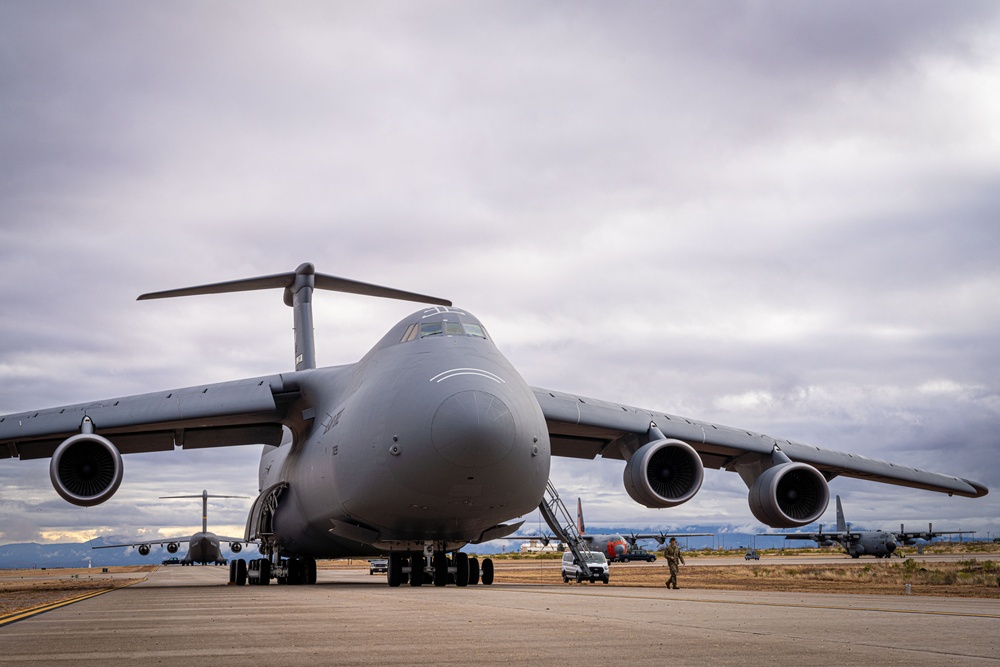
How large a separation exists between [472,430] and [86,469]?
8.11 metres

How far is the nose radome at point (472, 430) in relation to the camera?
13039mm

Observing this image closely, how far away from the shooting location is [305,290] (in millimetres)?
24375

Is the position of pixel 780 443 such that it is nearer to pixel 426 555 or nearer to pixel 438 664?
pixel 426 555

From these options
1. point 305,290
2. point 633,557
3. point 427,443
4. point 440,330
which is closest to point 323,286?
point 305,290

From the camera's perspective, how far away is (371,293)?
24.8 meters

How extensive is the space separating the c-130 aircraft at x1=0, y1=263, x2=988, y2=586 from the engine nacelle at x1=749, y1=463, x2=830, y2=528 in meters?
0.04

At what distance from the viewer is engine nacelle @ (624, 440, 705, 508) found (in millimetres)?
17359

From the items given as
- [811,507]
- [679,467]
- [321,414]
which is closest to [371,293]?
[321,414]

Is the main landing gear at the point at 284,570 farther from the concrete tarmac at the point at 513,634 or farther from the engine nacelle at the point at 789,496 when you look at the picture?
the concrete tarmac at the point at 513,634

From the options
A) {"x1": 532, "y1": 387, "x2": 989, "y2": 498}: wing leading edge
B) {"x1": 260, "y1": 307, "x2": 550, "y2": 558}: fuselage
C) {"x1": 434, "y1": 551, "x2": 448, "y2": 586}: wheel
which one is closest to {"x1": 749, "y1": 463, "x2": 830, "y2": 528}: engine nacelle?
{"x1": 532, "y1": 387, "x2": 989, "y2": 498}: wing leading edge

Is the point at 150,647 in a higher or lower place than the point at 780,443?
lower

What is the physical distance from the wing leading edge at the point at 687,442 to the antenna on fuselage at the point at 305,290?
213 inches

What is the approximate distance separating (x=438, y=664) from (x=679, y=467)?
13344 mm

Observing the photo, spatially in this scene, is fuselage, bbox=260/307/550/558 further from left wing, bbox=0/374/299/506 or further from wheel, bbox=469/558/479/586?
left wing, bbox=0/374/299/506
